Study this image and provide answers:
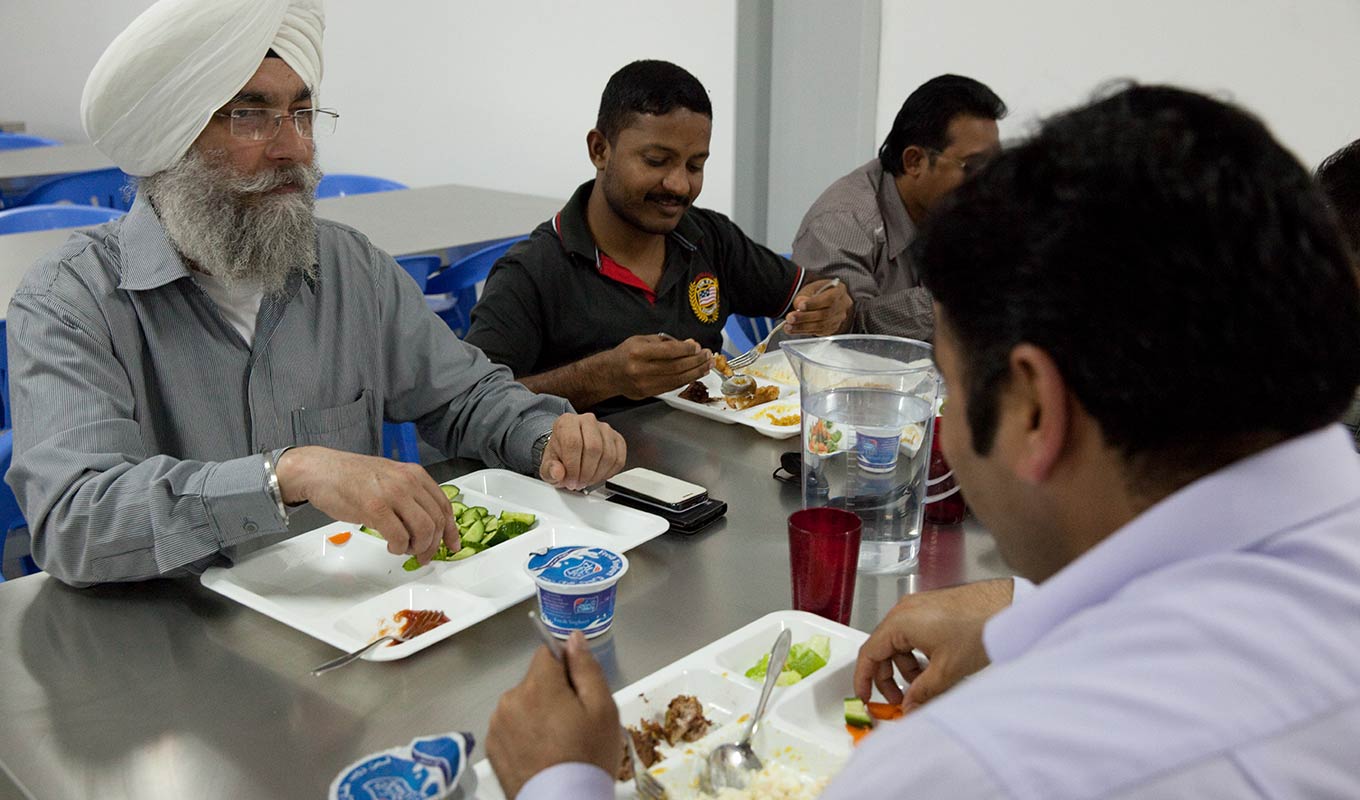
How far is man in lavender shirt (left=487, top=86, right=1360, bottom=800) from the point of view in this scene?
2.17ft

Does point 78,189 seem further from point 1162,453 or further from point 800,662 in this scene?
point 1162,453

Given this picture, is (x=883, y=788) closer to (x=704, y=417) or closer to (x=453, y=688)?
(x=453, y=688)

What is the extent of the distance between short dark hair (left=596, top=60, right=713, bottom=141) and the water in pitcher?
1.22 m

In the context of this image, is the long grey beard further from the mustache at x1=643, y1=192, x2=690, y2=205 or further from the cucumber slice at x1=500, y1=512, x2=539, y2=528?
the mustache at x1=643, y1=192, x2=690, y2=205

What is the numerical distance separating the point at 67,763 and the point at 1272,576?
113 cm

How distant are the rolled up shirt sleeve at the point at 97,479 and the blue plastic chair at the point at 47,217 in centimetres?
310

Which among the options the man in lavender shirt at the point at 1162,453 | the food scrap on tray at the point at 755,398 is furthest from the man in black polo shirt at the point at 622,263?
the man in lavender shirt at the point at 1162,453

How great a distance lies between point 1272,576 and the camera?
704mm

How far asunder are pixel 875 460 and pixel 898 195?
1.78 m

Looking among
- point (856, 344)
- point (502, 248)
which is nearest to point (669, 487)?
point (856, 344)

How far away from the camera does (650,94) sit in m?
2.70

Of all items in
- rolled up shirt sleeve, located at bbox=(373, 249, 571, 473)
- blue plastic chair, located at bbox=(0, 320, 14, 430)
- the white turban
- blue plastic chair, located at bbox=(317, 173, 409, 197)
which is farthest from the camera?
blue plastic chair, located at bbox=(317, 173, 409, 197)

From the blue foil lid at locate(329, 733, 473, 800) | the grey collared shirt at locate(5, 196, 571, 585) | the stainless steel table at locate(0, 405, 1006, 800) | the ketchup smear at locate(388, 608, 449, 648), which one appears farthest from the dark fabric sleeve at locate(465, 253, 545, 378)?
the blue foil lid at locate(329, 733, 473, 800)

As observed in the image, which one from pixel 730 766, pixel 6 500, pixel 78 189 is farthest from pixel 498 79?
pixel 730 766
